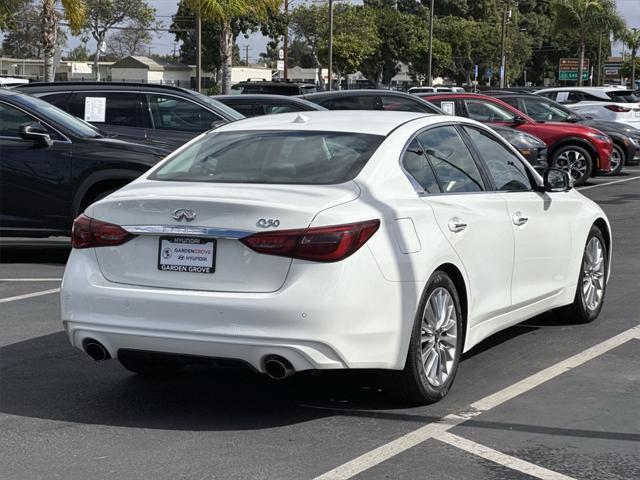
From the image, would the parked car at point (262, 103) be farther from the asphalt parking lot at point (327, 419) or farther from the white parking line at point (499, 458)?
the white parking line at point (499, 458)

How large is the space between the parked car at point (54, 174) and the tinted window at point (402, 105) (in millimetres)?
8084

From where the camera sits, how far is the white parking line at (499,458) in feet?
15.9

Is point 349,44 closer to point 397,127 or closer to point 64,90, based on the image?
point 64,90

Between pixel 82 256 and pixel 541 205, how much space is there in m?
3.07

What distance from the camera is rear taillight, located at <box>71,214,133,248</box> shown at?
5.68 meters

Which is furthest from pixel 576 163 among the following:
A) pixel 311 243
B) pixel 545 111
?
pixel 311 243

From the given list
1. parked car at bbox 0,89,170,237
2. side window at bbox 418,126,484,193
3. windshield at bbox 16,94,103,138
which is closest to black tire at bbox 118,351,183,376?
side window at bbox 418,126,484,193

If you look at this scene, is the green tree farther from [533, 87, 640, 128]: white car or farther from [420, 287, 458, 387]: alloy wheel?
[420, 287, 458, 387]: alloy wheel

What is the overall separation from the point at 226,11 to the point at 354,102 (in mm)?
12557

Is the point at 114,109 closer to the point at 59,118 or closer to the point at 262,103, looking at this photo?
the point at 59,118

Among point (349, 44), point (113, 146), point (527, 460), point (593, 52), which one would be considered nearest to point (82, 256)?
point (527, 460)

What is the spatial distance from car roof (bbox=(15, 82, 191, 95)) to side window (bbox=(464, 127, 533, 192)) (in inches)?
259

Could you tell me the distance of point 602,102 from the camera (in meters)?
28.2

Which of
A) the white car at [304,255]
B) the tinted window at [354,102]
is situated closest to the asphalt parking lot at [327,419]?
the white car at [304,255]
